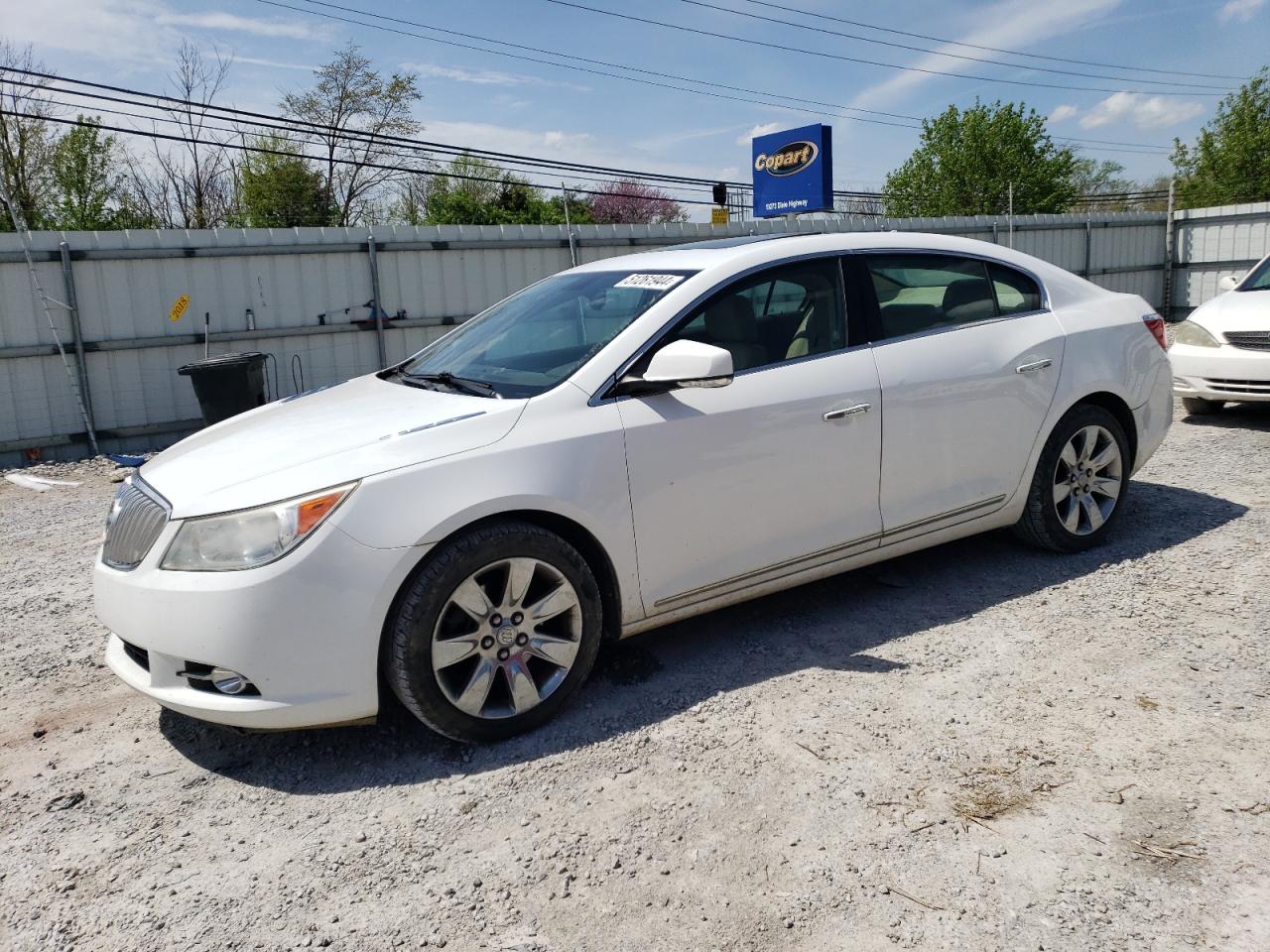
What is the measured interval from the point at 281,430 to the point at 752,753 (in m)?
2.00

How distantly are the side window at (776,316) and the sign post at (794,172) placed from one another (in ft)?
57.4

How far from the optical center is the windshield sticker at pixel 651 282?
3.76 metres

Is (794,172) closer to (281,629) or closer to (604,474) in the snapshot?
(604,474)

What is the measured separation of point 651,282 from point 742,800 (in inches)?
80.3

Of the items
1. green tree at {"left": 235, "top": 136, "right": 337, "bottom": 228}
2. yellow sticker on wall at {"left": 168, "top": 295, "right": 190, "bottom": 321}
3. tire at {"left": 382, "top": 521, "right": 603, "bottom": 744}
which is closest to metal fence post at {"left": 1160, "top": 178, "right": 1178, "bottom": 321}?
yellow sticker on wall at {"left": 168, "top": 295, "right": 190, "bottom": 321}

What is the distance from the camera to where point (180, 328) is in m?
10.5

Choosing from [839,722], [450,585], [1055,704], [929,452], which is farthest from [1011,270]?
[450,585]

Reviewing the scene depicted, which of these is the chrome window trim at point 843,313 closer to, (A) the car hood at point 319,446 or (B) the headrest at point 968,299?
(B) the headrest at point 968,299

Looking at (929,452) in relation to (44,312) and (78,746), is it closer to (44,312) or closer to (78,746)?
(78,746)

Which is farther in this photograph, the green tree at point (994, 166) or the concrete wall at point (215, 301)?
the green tree at point (994, 166)

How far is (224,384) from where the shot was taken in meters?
9.79

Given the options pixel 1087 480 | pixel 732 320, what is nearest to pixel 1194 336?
pixel 1087 480

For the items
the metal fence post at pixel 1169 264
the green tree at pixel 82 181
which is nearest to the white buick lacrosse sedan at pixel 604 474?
the metal fence post at pixel 1169 264

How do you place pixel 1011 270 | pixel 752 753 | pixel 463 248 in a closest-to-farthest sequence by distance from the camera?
pixel 752 753, pixel 1011 270, pixel 463 248
